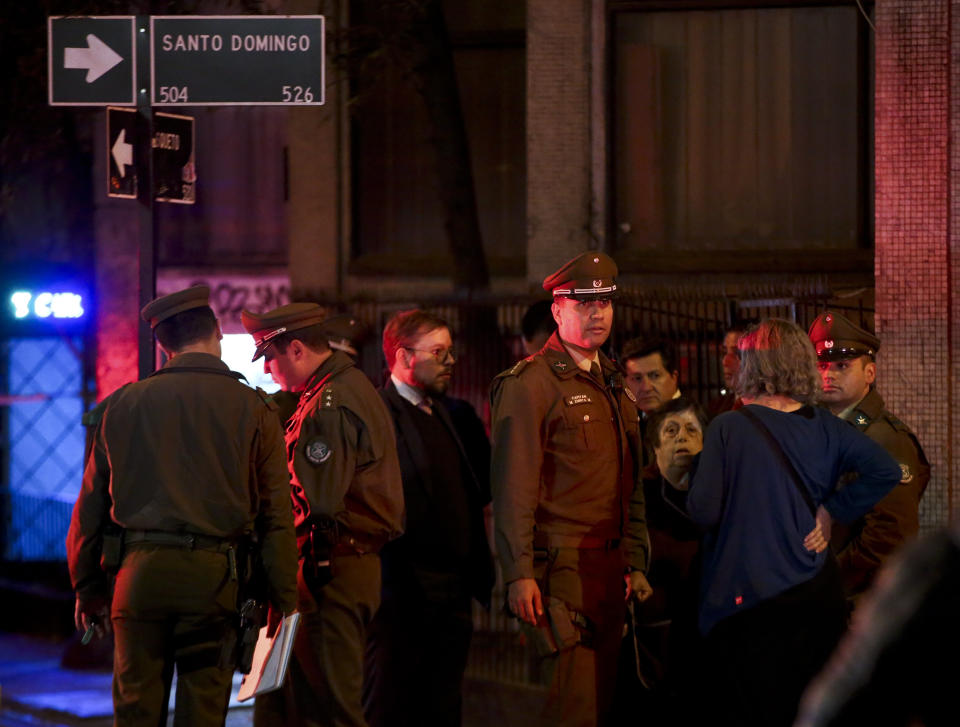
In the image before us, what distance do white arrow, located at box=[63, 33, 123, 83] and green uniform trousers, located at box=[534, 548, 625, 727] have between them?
3.71 m

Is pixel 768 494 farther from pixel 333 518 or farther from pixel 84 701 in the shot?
pixel 84 701

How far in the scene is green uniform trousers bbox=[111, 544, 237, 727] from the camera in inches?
211

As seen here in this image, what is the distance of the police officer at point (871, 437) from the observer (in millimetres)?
6105

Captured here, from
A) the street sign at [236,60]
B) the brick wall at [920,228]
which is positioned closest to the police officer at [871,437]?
the brick wall at [920,228]

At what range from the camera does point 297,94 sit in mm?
7293

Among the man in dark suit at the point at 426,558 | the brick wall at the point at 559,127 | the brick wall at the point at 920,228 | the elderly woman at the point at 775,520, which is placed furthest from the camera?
the brick wall at the point at 559,127

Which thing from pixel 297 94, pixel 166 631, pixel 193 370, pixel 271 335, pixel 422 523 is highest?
pixel 297 94

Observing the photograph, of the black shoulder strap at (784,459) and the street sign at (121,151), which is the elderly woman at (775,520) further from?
the street sign at (121,151)

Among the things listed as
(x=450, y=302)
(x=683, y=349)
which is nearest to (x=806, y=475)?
(x=683, y=349)

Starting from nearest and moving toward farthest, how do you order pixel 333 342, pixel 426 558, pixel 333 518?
1. pixel 333 518
2. pixel 426 558
3. pixel 333 342

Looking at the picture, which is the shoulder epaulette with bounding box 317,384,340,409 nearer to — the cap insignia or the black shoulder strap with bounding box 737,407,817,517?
the cap insignia

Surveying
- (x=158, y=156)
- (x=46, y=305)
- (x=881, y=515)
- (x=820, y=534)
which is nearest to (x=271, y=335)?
(x=158, y=156)

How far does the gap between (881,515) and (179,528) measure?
10.5 ft

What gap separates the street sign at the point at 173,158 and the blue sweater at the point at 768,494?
11.8ft
